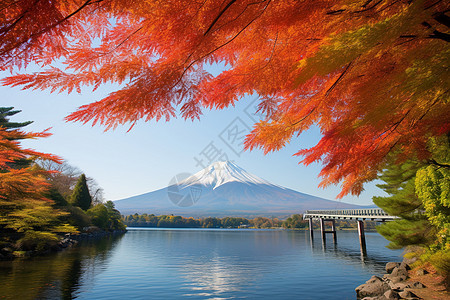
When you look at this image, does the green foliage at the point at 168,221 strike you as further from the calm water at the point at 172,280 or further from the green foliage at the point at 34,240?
the calm water at the point at 172,280

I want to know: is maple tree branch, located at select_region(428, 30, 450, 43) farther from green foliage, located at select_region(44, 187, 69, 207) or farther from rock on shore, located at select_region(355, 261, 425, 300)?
green foliage, located at select_region(44, 187, 69, 207)

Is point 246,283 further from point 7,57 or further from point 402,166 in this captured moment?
point 7,57

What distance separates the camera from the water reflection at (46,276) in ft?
33.9

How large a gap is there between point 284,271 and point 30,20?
18470 mm

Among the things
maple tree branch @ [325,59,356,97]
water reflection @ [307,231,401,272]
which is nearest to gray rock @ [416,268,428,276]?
water reflection @ [307,231,401,272]

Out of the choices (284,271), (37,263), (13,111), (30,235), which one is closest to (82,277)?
(37,263)

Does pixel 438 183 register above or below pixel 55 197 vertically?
below

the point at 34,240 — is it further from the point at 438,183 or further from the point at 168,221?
the point at 168,221

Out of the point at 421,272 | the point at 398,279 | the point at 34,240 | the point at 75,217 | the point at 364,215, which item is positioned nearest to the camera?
the point at 398,279

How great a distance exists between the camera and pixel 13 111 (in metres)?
42.9

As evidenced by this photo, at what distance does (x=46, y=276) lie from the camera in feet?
43.3

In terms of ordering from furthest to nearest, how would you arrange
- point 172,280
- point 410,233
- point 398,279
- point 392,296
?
point 172,280, point 410,233, point 398,279, point 392,296

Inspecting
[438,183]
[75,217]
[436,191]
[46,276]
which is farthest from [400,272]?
[75,217]

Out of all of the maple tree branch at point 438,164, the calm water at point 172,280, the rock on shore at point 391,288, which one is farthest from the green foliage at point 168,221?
the maple tree branch at point 438,164
